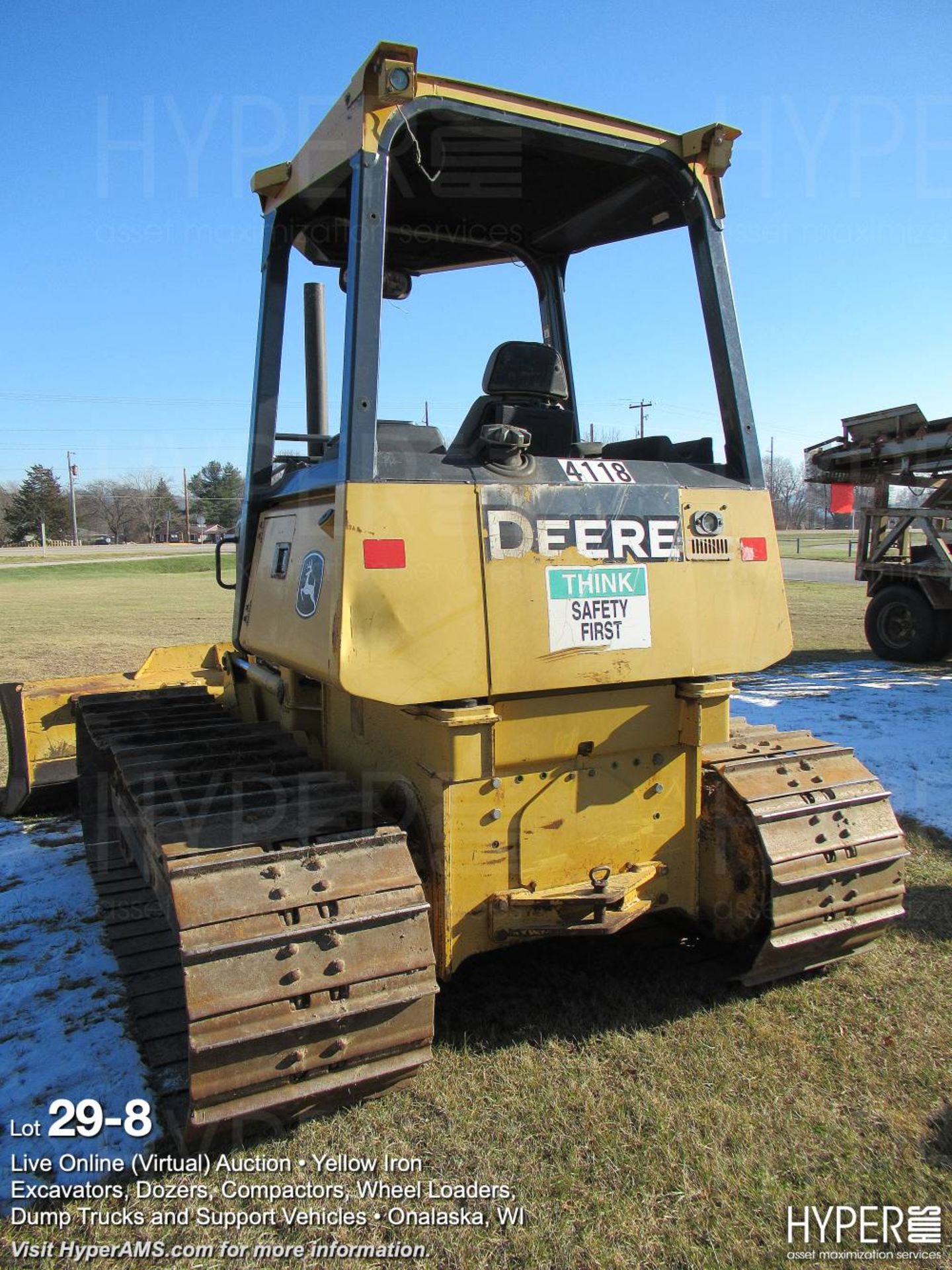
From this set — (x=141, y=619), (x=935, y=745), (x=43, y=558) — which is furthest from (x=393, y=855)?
(x=43, y=558)

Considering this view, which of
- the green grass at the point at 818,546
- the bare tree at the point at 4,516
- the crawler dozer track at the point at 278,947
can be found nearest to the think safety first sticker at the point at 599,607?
the crawler dozer track at the point at 278,947

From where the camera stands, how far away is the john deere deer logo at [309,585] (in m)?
3.09

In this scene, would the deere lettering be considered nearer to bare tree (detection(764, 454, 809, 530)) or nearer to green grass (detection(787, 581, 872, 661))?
green grass (detection(787, 581, 872, 661))

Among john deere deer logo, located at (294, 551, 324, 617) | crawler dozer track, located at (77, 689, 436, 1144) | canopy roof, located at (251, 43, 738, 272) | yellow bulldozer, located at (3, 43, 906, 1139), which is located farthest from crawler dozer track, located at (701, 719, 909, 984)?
canopy roof, located at (251, 43, 738, 272)

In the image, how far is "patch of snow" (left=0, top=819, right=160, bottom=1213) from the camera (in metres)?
2.92

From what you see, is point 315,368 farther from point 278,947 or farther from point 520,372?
point 278,947

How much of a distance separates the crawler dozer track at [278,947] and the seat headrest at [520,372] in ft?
5.32

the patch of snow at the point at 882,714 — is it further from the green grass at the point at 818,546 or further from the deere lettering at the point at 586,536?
the green grass at the point at 818,546

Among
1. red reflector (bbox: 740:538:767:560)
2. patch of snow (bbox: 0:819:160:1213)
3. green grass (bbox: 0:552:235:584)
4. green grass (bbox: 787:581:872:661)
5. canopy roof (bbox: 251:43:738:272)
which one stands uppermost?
canopy roof (bbox: 251:43:738:272)

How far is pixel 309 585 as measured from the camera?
318 centimetres

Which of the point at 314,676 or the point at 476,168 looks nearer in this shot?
the point at 314,676

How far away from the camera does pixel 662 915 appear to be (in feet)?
12.8

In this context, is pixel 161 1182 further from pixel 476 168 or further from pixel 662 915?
pixel 476 168

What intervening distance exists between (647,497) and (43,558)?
5236 centimetres
